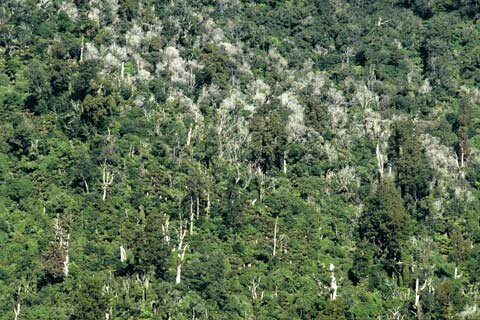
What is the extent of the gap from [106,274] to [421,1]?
6803 cm

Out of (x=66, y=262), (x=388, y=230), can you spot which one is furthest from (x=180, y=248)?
(x=388, y=230)

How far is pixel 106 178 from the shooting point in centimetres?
9550

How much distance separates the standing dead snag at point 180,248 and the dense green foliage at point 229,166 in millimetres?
177

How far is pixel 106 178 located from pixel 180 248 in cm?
1034

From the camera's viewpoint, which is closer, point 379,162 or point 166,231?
point 166,231

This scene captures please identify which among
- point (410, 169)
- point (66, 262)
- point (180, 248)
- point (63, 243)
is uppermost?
point (410, 169)

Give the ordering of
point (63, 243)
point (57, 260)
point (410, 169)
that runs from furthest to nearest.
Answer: point (410, 169)
point (63, 243)
point (57, 260)

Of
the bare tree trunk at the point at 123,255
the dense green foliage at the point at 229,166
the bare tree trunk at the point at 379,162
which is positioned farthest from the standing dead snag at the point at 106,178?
the bare tree trunk at the point at 379,162

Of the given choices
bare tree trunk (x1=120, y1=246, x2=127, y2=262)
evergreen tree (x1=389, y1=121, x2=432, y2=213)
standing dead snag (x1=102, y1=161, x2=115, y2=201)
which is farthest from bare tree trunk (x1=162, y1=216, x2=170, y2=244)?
evergreen tree (x1=389, y1=121, x2=432, y2=213)

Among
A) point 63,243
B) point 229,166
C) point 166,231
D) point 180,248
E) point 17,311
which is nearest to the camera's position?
point 17,311

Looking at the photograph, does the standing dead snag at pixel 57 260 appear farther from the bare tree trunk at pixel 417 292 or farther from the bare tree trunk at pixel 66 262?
the bare tree trunk at pixel 417 292

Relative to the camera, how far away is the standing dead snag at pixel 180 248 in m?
87.8

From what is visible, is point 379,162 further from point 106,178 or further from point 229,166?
point 106,178

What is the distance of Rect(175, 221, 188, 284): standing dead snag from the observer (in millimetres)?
87812
